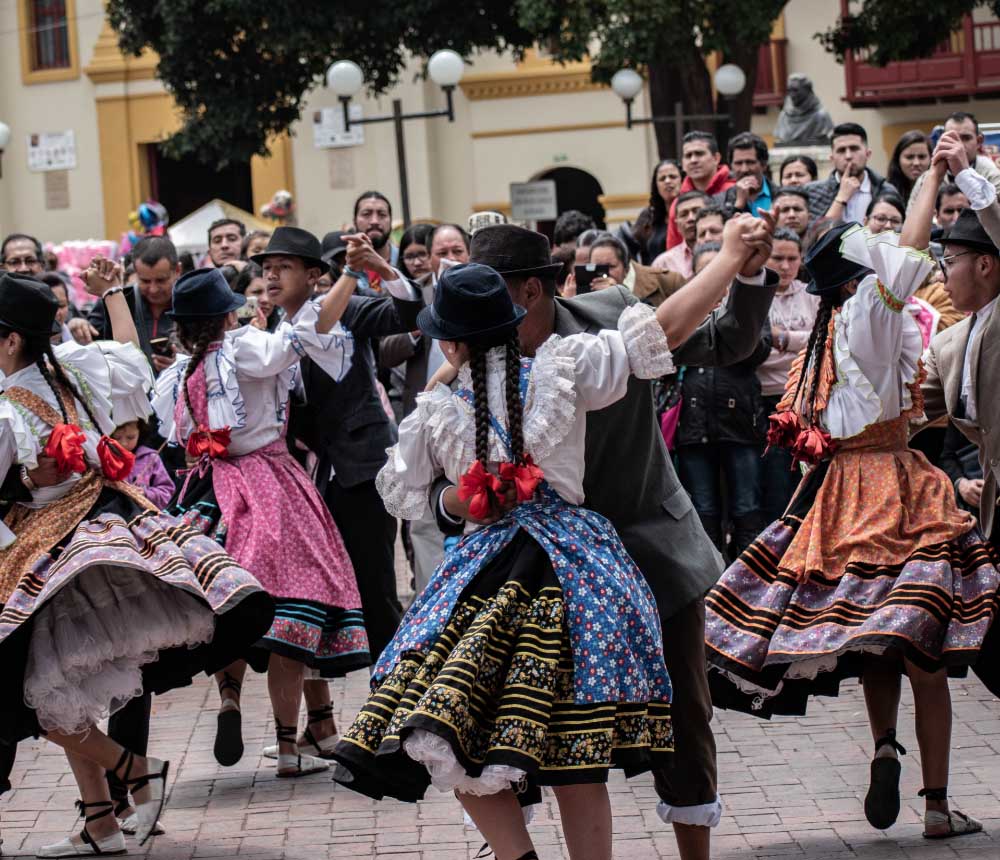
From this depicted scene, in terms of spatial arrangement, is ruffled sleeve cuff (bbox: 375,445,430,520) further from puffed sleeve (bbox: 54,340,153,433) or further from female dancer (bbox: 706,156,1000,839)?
puffed sleeve (bbox: 54,340,153,433)

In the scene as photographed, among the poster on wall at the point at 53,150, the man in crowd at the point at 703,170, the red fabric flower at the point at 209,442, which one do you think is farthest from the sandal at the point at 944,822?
the poster on wall at the point at 53,150

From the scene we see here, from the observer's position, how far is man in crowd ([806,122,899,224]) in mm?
10727

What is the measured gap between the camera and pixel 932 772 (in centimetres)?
561

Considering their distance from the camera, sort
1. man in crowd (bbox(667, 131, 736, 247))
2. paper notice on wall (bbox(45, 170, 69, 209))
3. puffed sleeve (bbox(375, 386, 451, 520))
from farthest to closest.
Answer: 1. paper notice on wall (bbox(45, 170, 69, 209))
2. man in crowd (bbox(667, 131, 736, 247))
3. puffed sleeve (bbox(375, 386, 451, 520))

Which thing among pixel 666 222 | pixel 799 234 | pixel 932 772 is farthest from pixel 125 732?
pixel 666 222

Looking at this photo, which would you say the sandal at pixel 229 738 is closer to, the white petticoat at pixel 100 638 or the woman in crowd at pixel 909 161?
the white petticoat at pixel 100 638

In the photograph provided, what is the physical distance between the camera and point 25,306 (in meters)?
5.95

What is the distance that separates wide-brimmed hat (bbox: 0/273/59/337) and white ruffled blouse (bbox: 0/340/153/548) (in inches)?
5.6

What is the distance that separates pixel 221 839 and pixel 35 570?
1.19 meters

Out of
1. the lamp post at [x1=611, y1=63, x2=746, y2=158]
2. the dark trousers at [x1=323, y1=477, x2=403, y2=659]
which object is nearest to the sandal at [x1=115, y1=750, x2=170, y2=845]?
the dark trousers at [x1=323, y1=477, x2=403, y2=659]

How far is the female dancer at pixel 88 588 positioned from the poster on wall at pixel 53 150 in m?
28.4

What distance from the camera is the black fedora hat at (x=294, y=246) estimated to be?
716cm

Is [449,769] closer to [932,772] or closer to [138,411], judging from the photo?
[932,772]

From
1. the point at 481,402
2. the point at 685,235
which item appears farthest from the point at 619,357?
the point at 685,235
